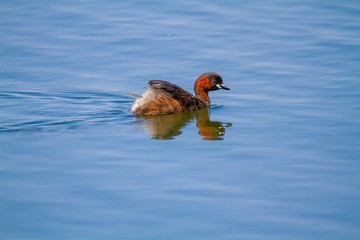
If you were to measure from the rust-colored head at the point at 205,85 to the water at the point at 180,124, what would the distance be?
10.1 inches

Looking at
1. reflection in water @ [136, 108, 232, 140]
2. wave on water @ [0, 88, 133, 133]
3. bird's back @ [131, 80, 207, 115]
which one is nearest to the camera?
reflection in water @ [136, 108, 232, 140]

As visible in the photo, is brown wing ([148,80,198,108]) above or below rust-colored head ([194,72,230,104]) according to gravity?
below

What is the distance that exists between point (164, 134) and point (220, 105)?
1927 millimetres

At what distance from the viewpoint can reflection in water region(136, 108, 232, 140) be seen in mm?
8703

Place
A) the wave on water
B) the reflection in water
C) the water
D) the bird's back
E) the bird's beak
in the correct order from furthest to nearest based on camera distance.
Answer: the bird's beak → the bird's back → the wave on water → the reflection in water → the water

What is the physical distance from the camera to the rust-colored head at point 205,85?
10453 mm

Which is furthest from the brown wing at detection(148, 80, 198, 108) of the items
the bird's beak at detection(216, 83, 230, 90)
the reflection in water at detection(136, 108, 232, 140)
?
the bird's beak at detection(216, 83, 230, 90)

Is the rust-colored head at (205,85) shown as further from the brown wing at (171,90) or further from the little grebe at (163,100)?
the brown wing at (171,90)

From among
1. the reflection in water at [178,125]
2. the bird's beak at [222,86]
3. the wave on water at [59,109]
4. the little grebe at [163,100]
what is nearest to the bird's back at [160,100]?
the little grebe at [163,100]

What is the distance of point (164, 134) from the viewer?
8703mm

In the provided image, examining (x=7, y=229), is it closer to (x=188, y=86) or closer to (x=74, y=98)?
(x=74, y=98)

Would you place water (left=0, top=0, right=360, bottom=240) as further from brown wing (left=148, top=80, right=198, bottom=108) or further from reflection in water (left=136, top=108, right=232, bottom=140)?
brown wing (left=148, top=80, right=198, bottom=108)

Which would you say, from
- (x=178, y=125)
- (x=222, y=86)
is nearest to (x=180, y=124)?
(x=178, y=125)

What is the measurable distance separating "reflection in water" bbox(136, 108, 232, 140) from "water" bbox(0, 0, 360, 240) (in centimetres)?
3
